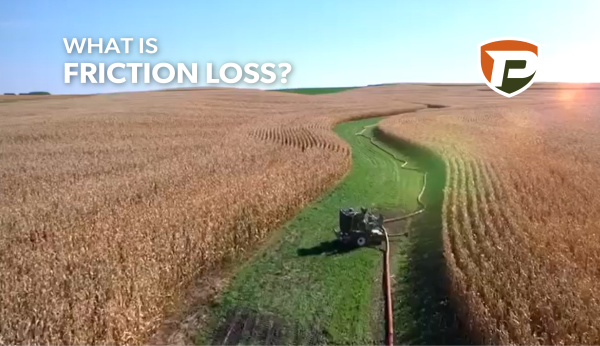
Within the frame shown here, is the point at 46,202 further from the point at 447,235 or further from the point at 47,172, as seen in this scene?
the point at 447,235


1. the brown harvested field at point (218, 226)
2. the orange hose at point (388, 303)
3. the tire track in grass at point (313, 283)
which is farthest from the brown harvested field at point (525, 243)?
the tire track in grass at point (313, 283)

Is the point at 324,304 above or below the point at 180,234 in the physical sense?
below

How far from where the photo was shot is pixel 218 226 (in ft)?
36.4

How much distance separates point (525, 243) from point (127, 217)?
24.5 ft

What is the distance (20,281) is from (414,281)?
6.24 m

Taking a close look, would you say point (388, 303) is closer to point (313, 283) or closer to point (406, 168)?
point (313, 283)

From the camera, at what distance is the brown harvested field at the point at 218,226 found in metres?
7.02

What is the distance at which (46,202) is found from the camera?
13.3 m

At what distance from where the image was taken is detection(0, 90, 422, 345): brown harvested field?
279 inches

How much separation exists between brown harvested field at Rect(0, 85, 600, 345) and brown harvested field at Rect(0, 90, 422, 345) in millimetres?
34

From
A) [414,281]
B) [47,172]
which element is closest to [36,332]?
[414,281]

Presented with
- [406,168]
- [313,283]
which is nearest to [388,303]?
[313,283]

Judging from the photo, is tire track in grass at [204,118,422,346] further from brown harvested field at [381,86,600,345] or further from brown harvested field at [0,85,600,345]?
brown harvested field at [381,86,600,345]

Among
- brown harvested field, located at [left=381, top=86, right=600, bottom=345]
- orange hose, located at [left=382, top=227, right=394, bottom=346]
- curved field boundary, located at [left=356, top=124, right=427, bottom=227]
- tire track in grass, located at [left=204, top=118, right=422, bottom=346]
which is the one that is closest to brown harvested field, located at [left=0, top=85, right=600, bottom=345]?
brown harvested field, located at [left=381, top=86, right=600, bottom=345]
